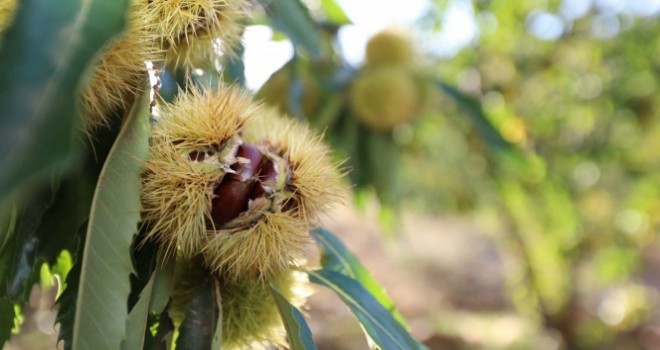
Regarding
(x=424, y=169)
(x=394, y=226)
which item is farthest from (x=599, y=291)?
(x=394, y=226)

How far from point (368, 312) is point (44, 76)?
1.55ft

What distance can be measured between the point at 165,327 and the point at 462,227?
9258 mm

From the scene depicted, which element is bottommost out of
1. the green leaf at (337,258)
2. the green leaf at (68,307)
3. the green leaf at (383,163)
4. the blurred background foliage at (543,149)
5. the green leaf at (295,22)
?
the green leaf at (68,307)

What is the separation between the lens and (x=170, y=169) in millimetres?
631

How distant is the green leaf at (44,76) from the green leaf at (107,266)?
0.60 ft

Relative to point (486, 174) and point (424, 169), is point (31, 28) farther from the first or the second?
point (424, 169)

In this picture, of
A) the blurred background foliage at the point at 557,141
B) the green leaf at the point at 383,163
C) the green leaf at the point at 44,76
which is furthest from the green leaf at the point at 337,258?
the blurred background foliage at the point at 557,141

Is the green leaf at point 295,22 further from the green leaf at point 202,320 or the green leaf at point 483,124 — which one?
the green leaf at point 483,124

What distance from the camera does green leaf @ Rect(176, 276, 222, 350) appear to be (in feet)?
2.20

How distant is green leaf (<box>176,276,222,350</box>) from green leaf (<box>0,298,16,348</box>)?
0.17 meters

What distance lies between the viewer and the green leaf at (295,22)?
38.9 inches

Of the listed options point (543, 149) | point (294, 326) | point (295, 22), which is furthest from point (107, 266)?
point (543, 149)

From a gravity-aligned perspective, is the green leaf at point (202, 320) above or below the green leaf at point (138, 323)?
above

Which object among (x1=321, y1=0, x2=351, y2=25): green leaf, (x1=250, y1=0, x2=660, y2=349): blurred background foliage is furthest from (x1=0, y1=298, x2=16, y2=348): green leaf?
(x1=250, y1=0, x2=660, y2=349): blurred background foliage
